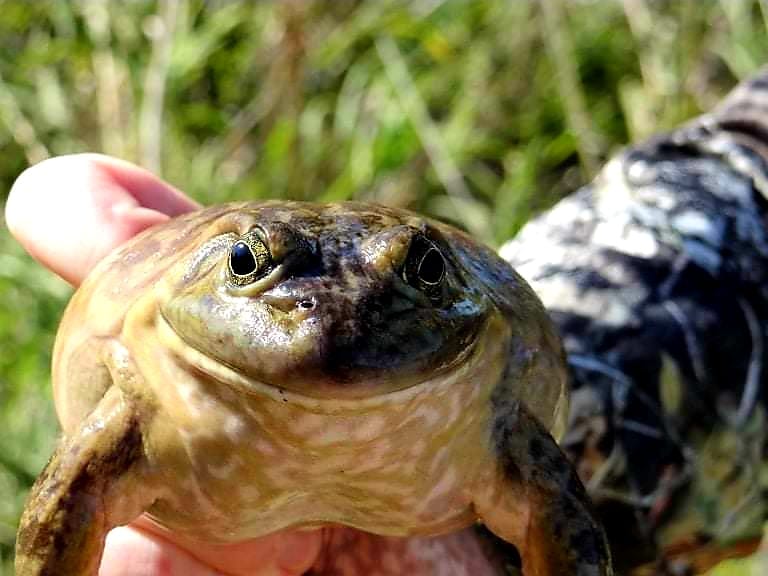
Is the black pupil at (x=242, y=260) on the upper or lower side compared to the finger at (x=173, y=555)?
upper

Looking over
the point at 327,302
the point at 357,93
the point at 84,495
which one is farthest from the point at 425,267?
the point at 357,93

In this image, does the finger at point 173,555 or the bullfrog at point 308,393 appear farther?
the finger at point 173,555

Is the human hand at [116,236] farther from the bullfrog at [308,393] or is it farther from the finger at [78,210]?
the bullfrog at [308,393]

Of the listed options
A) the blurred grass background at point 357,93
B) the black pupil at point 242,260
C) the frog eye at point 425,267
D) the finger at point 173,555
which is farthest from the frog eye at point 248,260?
the blurred grass background at point 357,93

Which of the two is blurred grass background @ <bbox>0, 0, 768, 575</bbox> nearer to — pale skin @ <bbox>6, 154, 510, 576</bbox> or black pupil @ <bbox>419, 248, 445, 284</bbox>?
pale skin @ <bbox>6, 154, 510, 576</bbox>

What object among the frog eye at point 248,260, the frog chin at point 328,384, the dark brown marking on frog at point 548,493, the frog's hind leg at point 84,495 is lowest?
the dark brown marking on frog at point 548,493

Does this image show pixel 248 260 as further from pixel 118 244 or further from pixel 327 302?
pixel 118 244

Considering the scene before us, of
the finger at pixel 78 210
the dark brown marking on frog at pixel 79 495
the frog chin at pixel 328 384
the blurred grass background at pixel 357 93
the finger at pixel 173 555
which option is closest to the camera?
the frog chin at pixel 328 384

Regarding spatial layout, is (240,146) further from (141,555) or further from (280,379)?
(280,379)
